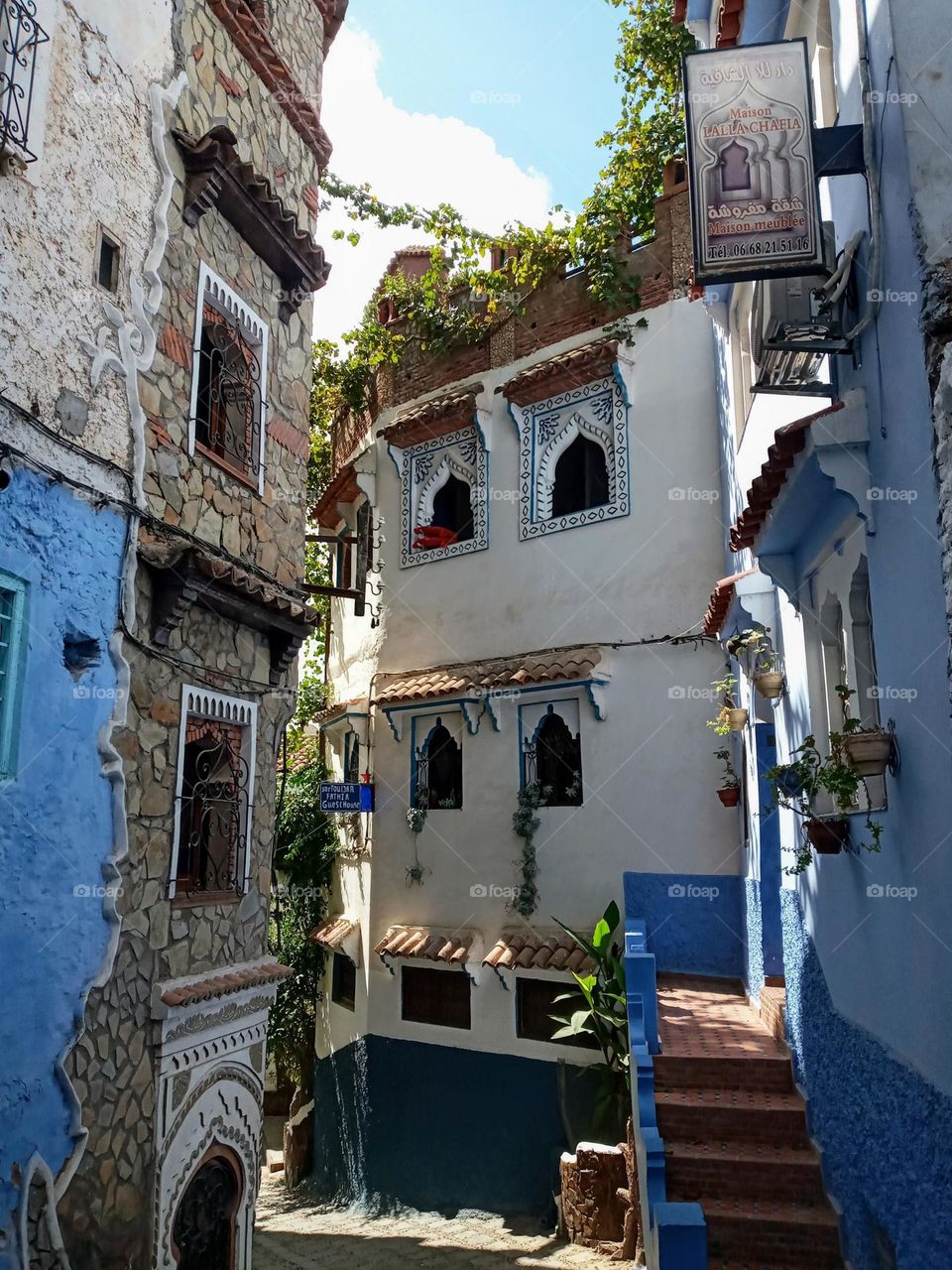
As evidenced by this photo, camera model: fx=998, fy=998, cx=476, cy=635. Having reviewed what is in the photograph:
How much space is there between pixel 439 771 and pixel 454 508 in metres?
3.86

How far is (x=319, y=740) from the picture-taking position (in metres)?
17.1

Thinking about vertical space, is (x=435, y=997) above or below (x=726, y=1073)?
below

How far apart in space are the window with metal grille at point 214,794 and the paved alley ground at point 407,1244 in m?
5.17

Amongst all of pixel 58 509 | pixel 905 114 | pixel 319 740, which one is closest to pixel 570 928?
pixel 319 740

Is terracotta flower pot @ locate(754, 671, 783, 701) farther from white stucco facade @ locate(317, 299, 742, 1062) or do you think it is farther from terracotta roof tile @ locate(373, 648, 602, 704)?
terracotta roof tile @ locate(373, 648, 602, 704)

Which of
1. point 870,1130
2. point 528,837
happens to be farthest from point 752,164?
point 528,837

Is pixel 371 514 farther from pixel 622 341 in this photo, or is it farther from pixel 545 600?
pixel 622 341

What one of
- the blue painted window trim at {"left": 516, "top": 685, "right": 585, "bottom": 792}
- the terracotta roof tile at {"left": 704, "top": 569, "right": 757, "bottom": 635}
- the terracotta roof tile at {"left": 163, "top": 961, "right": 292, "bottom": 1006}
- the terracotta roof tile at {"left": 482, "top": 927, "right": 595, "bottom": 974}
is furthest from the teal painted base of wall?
the terracotta roof tile at {"left": 704, "top": 569, "right": 757, "bottom": 635}

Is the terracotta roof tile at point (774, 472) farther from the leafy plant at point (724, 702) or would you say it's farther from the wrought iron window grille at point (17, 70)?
the wrought iron window grille at point (17, 70)

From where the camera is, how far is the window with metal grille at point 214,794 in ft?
23.9

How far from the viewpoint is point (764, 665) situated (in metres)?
Result: 8.51

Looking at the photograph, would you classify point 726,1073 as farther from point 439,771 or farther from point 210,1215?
point 439,771

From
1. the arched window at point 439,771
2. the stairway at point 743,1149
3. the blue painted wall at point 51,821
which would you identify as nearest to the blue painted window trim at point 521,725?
the arched window at point 439,771

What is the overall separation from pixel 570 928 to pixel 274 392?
6.90m
